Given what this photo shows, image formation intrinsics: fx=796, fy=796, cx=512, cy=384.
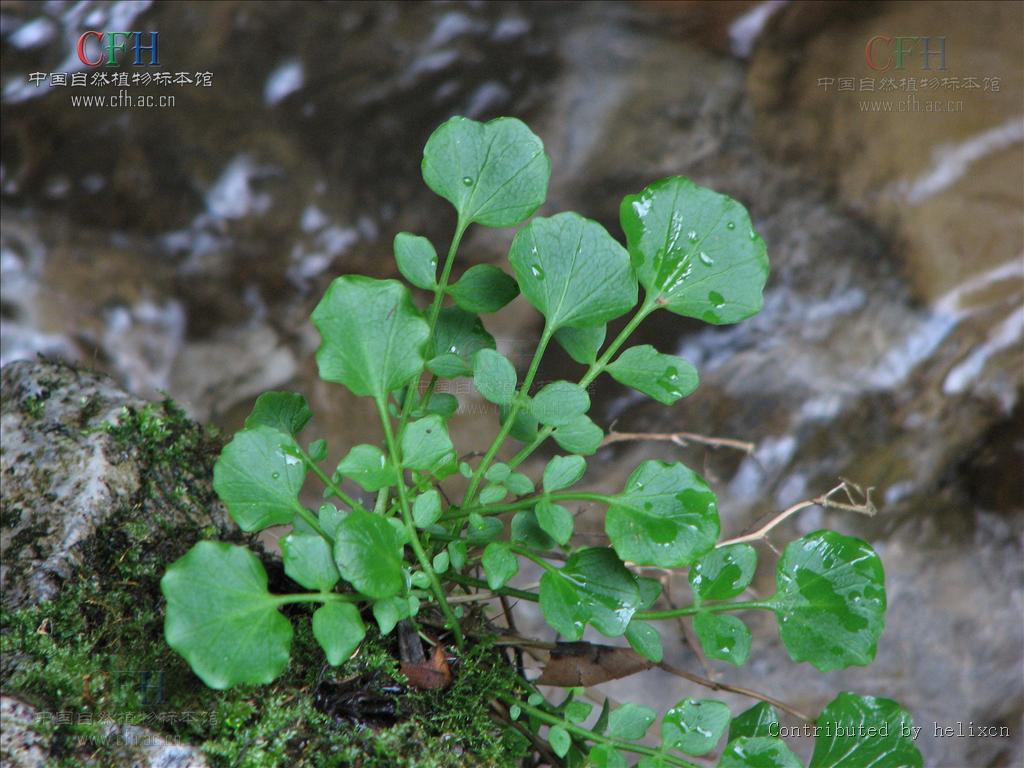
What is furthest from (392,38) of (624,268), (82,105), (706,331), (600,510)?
(624,268)

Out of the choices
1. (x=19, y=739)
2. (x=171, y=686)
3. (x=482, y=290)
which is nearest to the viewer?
(x=19, y=739)

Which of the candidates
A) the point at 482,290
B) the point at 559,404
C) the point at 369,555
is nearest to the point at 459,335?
the point at 482,290

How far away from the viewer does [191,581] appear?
2.05 feet

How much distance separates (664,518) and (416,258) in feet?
1.14

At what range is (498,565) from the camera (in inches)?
27.9

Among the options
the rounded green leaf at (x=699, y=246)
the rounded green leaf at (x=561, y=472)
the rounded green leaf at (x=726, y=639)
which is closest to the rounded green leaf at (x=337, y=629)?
the rounded green leaf at (x=561, y=472)

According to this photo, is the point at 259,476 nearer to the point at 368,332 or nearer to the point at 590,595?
the point at 368,332

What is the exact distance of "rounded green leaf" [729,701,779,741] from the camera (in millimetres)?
768

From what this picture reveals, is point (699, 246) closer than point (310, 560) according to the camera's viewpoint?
No

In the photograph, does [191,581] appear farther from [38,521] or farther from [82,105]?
[82,105]

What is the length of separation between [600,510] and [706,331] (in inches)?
20.9

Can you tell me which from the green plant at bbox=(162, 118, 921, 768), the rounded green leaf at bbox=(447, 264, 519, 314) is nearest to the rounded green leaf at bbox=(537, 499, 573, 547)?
the green plant at bbox=(162, 118, 921, 768)

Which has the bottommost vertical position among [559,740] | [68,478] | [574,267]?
[559,740]

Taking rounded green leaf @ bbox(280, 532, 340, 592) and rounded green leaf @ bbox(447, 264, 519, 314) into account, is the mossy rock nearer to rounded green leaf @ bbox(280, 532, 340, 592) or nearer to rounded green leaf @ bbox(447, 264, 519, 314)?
rounded green leaf @ bbox(280, 532, 340, 592)
